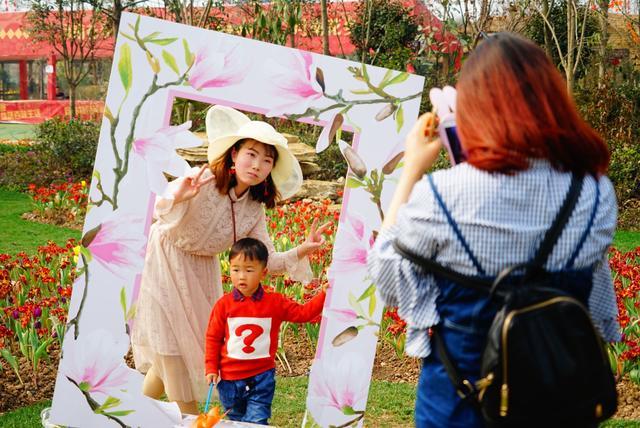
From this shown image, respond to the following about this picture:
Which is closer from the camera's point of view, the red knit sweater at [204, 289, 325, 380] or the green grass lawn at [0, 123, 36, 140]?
the red knit sweater at [204, 289, 325, 380]

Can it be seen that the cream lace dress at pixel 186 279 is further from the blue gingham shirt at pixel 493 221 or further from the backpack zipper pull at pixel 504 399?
the backpack zipper pull at pixel 504 399

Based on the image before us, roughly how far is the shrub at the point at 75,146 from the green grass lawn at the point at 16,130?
23.5ft

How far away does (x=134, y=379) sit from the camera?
3.08m

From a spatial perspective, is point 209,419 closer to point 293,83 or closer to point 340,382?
point 340,382

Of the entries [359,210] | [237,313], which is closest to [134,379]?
[237,313]

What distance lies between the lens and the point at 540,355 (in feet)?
5.63

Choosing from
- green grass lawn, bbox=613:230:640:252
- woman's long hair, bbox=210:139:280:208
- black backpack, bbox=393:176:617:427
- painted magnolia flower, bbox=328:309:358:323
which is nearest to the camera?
black backpack, bbox=393:176:617:427

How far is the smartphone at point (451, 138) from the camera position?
2.02m

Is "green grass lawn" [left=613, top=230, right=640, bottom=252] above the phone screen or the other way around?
the other way around

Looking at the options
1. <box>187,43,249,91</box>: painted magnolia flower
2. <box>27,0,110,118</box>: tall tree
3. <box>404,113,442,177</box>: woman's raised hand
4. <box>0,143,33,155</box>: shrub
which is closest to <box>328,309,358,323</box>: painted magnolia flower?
<box>187,43,249,91</box>: painted magnolia flower

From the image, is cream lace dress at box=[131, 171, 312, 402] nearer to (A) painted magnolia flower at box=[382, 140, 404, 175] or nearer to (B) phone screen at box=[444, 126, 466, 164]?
(A) painted magnolia flower at box=[382, 140, 404, 175]

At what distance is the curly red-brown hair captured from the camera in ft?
5.75

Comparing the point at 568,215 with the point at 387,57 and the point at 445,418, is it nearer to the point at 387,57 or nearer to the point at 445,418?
the point at 445,418

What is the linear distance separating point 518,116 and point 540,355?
19.2 inches
